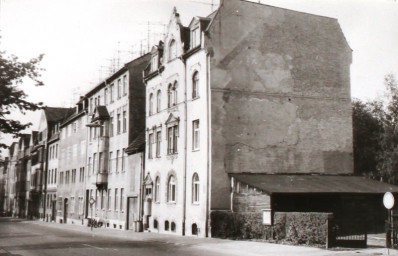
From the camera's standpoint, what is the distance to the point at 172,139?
1417 inches

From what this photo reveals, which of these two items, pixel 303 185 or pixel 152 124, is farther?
pixel 152 124

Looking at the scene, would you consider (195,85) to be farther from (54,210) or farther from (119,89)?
(54,210)

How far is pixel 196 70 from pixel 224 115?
381 centimetres

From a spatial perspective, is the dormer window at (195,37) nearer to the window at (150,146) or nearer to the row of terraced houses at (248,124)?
the row of terraced houses at (248,124)

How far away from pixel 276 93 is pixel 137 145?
14346mm

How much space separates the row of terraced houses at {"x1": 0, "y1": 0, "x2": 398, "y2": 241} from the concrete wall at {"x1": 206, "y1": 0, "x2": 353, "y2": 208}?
7cm

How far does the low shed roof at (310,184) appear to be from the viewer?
2829cm

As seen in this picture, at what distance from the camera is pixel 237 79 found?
1252 inches

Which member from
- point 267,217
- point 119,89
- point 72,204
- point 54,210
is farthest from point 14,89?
point 54,210

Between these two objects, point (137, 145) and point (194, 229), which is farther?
point (137, 145)

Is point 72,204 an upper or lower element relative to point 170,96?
lower

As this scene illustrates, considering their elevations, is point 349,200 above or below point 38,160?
below

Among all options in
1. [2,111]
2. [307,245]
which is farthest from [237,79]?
[2,111]

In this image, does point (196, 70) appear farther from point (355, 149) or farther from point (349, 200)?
point (355, 149)
